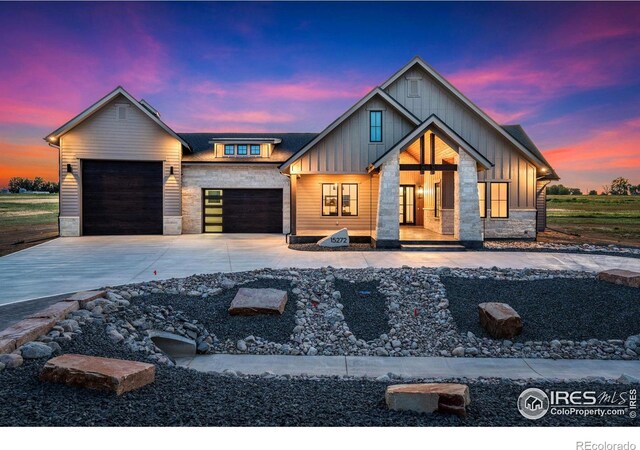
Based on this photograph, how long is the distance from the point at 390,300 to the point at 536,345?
2554 millimetres

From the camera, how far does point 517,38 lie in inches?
438

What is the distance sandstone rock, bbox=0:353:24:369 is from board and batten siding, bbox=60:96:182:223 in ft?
57.0

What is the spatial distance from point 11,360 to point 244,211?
59.1 feet

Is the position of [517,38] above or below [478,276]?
above

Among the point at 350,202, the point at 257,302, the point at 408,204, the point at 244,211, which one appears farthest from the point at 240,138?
the point at 257,302

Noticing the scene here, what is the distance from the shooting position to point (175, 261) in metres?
12.1

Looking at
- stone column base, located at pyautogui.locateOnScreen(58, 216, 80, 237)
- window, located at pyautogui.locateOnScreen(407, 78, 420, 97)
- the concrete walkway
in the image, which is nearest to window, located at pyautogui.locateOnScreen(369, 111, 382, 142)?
window, located at pyautogui.locateOnScreen(407, 78, 420, 97)

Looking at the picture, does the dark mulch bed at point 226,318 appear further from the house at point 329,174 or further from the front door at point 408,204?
the front door at point 408,204

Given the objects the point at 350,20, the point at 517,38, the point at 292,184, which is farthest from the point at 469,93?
the point at 350,20

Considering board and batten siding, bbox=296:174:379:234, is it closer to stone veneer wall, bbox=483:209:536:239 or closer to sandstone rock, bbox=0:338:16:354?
stone veneer wall, bbox=483:209:536:239

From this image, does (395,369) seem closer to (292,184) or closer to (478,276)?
(478,276)

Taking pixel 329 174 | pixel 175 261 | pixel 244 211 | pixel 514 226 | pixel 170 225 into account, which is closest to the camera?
pixel 175 261

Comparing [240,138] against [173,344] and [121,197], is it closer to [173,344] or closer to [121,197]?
[121,197]

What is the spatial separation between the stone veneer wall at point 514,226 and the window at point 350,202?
6308 millimetres
